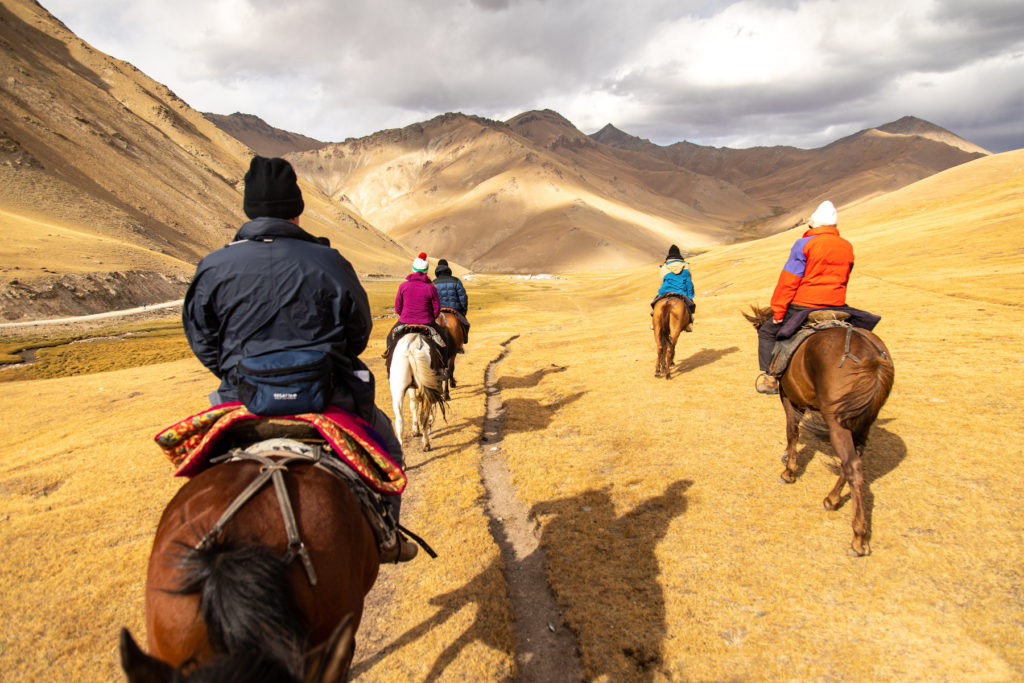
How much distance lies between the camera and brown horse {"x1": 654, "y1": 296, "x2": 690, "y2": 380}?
1314cm

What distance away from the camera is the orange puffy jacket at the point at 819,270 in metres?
6.61

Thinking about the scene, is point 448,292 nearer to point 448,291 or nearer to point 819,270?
point 448,291

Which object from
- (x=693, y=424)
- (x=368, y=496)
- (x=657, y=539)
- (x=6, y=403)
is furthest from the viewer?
(x=6, y=403)

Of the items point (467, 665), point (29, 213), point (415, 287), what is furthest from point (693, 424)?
point (29, 213)

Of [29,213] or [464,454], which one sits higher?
[29,213]

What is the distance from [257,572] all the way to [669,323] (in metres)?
12.7

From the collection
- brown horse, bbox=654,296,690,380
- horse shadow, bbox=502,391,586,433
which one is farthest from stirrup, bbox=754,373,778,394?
brown horse, bbox=654,296,690,380

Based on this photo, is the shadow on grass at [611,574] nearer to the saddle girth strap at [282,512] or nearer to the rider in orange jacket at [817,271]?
the rider in orange jacket at [817,271]

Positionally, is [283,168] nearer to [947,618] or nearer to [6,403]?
[947,618]

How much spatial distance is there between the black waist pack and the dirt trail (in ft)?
10.8

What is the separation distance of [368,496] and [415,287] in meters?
6.73

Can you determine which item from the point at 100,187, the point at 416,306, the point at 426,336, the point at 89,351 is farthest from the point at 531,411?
the point at 100,187

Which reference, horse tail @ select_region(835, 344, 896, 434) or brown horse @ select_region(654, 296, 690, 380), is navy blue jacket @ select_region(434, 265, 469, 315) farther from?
horse tail @ select_region(835, 344, 896, 434)

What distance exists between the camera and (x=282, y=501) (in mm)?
2459
